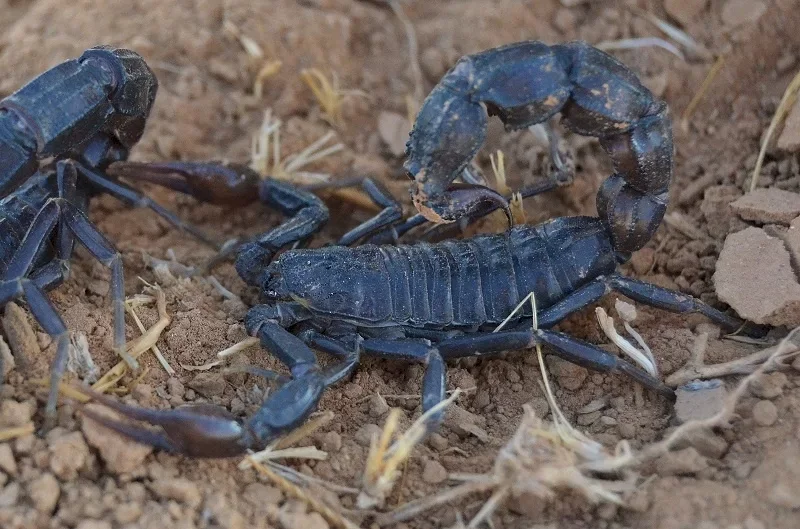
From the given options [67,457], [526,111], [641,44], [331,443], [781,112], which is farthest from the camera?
[641,44]

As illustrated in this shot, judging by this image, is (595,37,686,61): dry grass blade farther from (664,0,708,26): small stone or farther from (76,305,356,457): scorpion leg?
(76,305,356,457): scorpion leg

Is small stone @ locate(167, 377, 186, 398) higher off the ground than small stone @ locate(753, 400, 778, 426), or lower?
higher

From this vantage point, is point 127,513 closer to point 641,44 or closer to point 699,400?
point 699,400

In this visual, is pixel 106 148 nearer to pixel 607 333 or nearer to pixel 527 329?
pixel 527 329

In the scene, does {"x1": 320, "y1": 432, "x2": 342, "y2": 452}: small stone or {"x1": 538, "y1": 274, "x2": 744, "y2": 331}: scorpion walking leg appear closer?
{"x1": 320, "y1": 432, "x2": 342, "y2": 452}: small stone

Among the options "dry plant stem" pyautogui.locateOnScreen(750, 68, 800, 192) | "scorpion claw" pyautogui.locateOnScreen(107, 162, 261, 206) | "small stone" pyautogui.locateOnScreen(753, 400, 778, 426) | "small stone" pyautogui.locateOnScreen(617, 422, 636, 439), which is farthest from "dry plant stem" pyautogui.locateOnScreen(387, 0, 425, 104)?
"small stone" pyautogui.locateOnScreen(753, 400, 778, 426)

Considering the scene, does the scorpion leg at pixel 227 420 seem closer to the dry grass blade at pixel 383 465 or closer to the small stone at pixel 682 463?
the dry grass blade at pixel 383 465

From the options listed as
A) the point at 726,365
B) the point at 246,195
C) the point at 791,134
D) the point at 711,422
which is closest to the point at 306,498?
the point at 711,422
